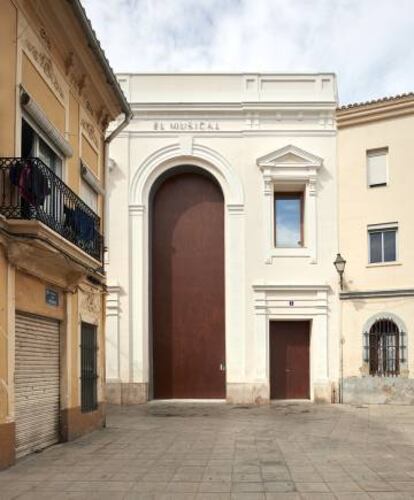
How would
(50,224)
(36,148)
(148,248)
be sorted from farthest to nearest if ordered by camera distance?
(148,248) < (36,148) < (50,224)

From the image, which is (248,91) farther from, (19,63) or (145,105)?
(19,63)

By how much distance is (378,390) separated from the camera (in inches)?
759

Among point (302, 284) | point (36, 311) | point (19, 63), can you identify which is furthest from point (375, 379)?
point (19, 63)

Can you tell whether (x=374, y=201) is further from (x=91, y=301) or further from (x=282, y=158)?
(x=91, y=301)

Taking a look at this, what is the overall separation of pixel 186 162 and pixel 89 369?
8.61 m

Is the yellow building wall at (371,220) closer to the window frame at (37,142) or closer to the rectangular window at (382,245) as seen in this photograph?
the rectangular window at (382,245)

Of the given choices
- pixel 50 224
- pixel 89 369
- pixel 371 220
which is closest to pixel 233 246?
pixel 371 220

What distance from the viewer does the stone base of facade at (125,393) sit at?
20.0 meters

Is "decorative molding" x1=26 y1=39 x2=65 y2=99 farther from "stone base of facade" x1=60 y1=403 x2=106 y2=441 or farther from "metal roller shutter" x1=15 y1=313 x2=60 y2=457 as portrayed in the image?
"stone base of facade" x1=60 y1=403 x2=106 y2=441

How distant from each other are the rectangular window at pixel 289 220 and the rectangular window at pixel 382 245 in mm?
2034

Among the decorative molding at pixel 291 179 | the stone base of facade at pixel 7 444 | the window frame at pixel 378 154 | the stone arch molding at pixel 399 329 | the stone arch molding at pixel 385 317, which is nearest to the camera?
the stone base of facade at pixel 7 444

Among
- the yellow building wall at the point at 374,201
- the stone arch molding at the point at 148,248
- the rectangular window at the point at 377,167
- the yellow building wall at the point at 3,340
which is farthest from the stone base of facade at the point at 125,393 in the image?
the yellow building wall at the point at 3,340

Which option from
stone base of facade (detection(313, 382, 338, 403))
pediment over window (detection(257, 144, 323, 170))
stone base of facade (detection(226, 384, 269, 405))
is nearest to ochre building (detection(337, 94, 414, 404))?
stone base of facade (detection(313, 382, 338, 403))

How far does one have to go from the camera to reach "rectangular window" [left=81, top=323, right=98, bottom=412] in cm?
1344
